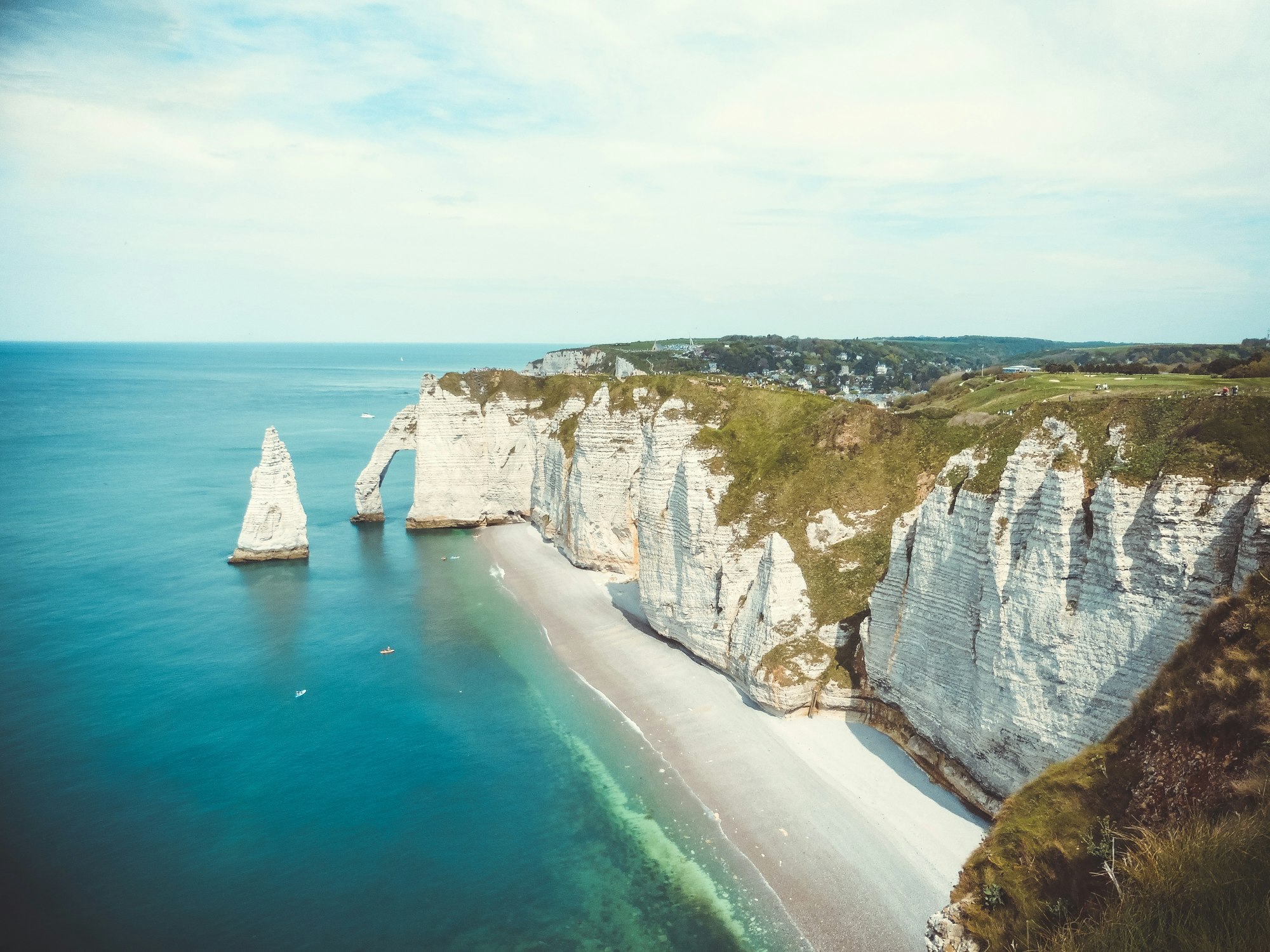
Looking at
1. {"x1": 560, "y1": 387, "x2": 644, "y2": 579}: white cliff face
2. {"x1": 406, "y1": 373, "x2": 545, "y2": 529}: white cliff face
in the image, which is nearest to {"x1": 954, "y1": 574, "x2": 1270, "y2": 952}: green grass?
{"x1": 560, "y1": 387, "x2": 644, "y2": 579}: white cliff face

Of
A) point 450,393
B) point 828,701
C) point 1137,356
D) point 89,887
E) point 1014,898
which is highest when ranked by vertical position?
point 1137,356

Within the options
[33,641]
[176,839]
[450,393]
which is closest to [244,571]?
[33,641]

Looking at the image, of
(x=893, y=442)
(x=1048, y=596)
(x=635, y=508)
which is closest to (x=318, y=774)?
(x=635, y=508)

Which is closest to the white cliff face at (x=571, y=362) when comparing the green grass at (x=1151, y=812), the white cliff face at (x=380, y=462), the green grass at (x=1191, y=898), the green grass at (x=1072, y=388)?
the white cliff face at (x=380, y=462)

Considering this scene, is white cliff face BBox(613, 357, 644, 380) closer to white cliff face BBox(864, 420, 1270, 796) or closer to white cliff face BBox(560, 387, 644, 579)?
white cliff face BBox(560, 387, 644, 579)

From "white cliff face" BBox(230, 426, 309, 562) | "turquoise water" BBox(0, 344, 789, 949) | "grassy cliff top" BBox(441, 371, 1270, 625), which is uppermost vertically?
"grassy cliff top" BBox(441, 371, 1270, 625)

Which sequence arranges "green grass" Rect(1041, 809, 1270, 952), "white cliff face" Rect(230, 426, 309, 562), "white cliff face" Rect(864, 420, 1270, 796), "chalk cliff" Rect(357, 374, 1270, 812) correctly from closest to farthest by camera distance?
"green grass" Rect(1041, 809, 1270, 952)
"white cliff face" Rect(864, 420, 1270, 796)
"chalk cliff" Rect(357, 374, 1270, 812)
"white cliff face" Rect(230, 426, 309, 562)

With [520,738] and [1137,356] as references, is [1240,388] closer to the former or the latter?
[520,738]
